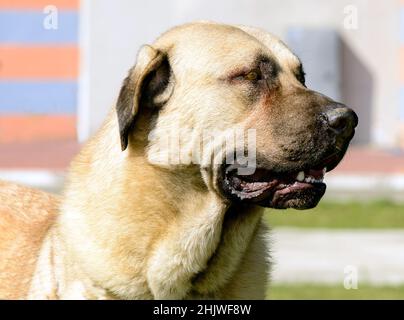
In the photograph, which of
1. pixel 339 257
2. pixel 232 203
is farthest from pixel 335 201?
pixel 232 203

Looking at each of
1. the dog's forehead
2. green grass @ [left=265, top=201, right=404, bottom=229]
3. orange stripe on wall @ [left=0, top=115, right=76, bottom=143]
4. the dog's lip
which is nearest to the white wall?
orange stripe on wall @ [left=0, top=115, right=76, bottom=143]

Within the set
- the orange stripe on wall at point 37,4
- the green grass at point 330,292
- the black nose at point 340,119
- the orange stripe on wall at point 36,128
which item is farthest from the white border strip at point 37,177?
the black nose at point 340,119

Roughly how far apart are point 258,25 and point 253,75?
45.3 ft

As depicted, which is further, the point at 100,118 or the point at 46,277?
the point at 100,118

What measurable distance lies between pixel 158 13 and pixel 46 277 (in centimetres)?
1372

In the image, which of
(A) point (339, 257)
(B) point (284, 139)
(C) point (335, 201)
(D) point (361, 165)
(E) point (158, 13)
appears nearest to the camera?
(B) point (284, 139)

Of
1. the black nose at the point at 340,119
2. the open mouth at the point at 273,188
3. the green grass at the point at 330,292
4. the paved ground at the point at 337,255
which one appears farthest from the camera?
the paved ground at the point at 337,255

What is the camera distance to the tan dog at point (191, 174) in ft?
15.3

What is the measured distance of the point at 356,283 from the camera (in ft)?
30.1

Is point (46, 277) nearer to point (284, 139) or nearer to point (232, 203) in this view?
point (232, 203)

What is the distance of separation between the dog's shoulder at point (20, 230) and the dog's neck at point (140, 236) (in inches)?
11.0

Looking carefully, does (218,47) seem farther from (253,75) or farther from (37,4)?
(37,4)

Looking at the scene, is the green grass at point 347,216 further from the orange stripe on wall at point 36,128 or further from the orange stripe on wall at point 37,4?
the orange stripe on wall at point 37,4
